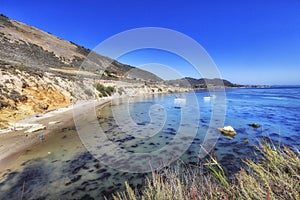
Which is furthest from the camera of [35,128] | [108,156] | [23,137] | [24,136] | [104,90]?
[104,90]

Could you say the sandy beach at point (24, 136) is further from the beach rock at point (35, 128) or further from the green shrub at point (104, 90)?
the green shrub at point (104, 90)

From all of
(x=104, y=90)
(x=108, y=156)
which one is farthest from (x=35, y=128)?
(x=104, y=90)

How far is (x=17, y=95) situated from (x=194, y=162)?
16.1m

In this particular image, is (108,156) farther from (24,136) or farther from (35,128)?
(35,128)

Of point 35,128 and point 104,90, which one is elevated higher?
point 104,90

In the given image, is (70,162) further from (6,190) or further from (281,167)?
(281,167)

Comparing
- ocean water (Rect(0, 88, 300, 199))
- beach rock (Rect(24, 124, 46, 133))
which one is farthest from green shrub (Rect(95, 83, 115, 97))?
beach rock (Rect(24, 124, 46, 133))

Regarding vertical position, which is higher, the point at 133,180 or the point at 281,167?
the point at 281,167

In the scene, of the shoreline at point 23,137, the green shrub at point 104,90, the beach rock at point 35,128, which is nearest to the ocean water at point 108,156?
the shoreline at point 23,137

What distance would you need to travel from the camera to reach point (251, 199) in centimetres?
190

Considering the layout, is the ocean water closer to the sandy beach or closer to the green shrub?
the sandy beach

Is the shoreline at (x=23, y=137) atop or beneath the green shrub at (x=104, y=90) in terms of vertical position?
beneath

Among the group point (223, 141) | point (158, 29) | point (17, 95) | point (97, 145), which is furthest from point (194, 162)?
point (17, 95)

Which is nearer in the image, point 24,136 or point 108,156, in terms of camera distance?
point 108,156
